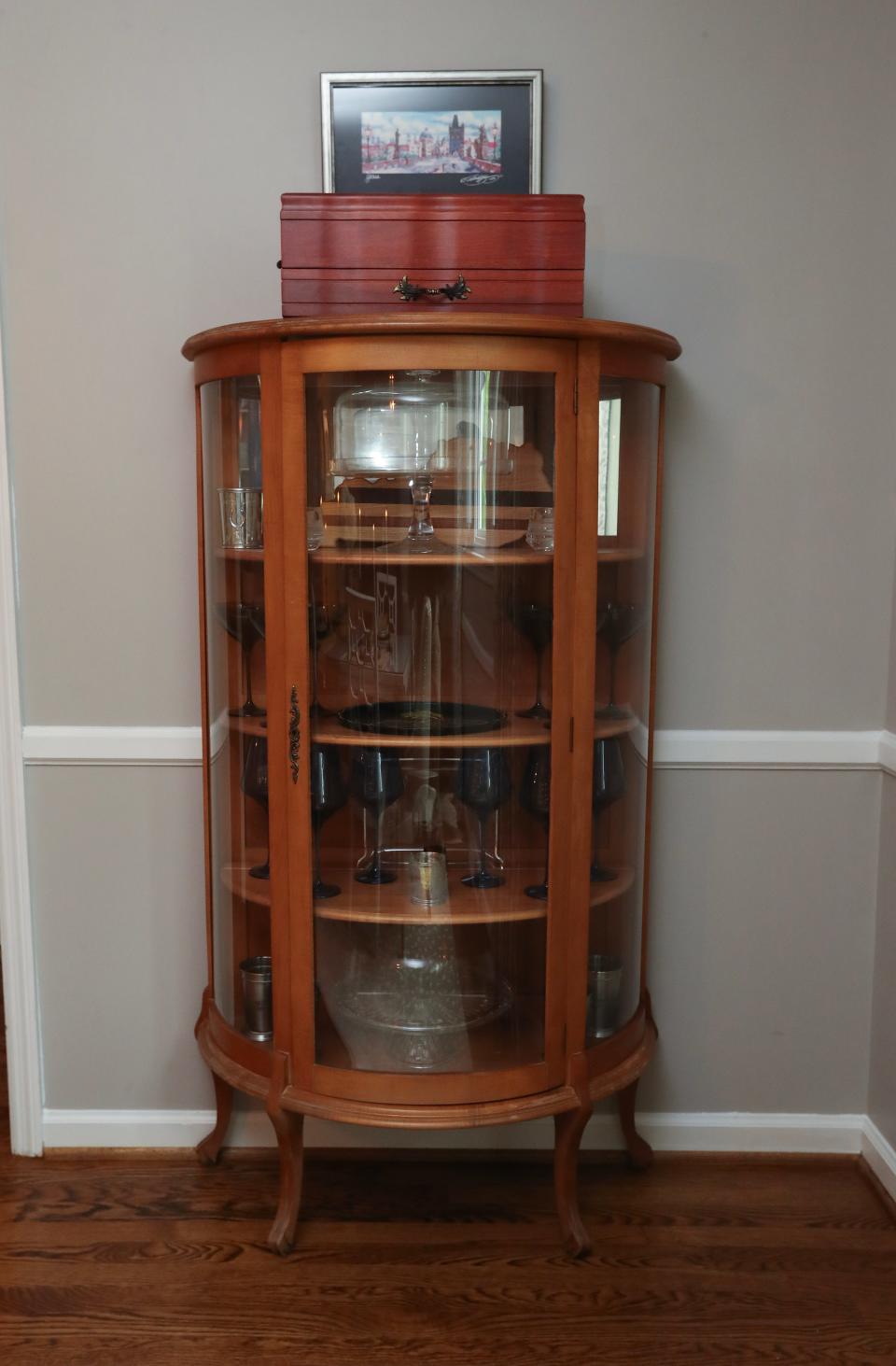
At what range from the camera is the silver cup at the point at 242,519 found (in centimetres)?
195

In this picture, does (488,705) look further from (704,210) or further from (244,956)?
(704,210)

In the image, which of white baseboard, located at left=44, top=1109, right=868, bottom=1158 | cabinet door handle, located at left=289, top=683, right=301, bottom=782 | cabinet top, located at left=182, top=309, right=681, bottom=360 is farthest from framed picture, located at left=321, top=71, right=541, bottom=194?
white baseboard, located at left=44, top=1109, right=868, bottom=1158

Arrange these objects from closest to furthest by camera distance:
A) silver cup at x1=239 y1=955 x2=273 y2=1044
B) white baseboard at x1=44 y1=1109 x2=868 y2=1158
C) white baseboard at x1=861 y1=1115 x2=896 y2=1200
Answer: silver cup at x1=239 y1=955 x2=273 y2=1044 → white baseboard at x1=861 y1=1115 x2=896 y2=1200 → white baseboard at x1=44 y1=1109 x2=868 y2=1158

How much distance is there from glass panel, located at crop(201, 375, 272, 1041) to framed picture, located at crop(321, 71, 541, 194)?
0.54 metres

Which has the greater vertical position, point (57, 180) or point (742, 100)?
point (742, 100)

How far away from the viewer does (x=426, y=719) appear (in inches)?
76.0

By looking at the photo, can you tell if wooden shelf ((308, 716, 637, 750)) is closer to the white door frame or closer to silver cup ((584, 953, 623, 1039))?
silver cup ((584, 953, 623, 1039))

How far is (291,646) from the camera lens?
191 cm

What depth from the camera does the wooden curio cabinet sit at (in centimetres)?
185

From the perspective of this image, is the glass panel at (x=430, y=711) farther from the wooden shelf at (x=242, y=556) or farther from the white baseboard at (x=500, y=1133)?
the white baseboard at (x=500, y=1133)

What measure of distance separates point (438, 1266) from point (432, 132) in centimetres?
207

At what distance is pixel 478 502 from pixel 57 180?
109cm

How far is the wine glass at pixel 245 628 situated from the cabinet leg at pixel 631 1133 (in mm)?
1090

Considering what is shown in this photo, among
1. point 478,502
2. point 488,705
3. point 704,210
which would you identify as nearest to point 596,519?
point 478,502
